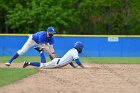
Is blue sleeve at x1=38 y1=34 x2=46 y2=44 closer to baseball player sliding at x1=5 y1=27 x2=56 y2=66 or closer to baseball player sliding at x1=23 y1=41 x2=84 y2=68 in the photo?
baseball player sliding at x1=5 y1=27 x2=56 y2=66

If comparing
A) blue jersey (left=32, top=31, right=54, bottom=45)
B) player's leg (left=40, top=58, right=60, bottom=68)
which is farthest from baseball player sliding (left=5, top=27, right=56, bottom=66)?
player's leg (left=40, top=58, right=60, bottom=68)

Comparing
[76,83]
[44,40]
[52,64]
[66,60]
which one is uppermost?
[44,40]

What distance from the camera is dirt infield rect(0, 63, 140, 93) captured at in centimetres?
1015

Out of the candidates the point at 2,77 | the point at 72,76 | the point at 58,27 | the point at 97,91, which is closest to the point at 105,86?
the point at 97,91

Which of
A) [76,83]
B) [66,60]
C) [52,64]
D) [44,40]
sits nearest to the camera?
[76,83]

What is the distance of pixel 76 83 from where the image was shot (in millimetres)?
11359

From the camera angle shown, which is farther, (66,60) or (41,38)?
(41,38)

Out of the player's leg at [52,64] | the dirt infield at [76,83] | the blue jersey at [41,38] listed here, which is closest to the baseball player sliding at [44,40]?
the blue jersey at [41,38]

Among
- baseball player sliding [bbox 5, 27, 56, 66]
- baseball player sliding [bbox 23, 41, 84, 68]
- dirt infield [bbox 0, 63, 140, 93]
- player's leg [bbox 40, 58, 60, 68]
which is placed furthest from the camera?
baseball player sliding [bbox 5, 27, 56, 66]

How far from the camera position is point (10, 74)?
1334 cm

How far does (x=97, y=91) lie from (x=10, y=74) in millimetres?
4006

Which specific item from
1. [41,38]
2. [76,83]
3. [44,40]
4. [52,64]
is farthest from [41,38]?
[76,83]

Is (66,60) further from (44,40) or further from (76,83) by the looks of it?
(76,83)

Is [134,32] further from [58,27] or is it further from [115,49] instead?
[115,49]
